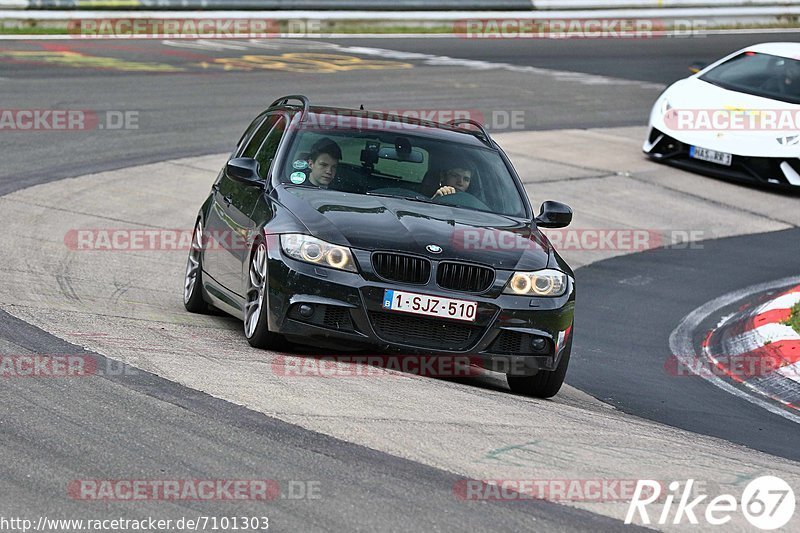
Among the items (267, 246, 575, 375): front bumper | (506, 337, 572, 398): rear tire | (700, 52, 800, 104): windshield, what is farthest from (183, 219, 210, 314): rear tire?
(700, 52, 800, 104): windshield

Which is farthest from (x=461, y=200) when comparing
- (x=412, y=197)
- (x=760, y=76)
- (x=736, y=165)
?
(x=760, y=76)

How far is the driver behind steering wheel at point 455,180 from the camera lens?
353 inches

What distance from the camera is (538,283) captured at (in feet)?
26.4

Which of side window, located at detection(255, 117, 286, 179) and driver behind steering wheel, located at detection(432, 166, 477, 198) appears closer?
driver behind steering wheel, located at detection(432, 166, 477, 198)

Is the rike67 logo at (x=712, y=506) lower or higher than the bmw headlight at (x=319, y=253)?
lower

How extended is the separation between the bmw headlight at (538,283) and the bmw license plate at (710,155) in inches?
393

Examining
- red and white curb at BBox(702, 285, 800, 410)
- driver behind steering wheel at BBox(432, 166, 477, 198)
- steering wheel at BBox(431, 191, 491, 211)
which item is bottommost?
red and white curb at BBox(702, 285, 800, 410)

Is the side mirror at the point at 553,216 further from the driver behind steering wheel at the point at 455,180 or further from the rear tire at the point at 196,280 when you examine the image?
the rear tire at the point at 196,280

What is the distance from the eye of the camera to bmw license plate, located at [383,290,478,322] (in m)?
7.70

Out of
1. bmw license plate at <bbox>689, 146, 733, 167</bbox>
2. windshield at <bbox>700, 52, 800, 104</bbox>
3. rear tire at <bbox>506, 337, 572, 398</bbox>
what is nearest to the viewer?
rear tire at <bbox>506, 337, 572, 398</bbox>

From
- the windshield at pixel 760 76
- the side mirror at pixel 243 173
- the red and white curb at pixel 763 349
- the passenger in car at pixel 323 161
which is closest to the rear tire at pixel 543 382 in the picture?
the passenger in car at pixel 323 161

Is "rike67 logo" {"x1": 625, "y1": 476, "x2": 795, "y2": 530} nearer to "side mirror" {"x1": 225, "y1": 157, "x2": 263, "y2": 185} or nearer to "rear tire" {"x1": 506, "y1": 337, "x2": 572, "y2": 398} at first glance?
"rear tire" {"x1": 506, "y1": 337, "x2": 572, "y2": 398}

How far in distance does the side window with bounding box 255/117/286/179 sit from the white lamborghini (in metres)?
9.36

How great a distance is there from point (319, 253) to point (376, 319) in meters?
0.50
